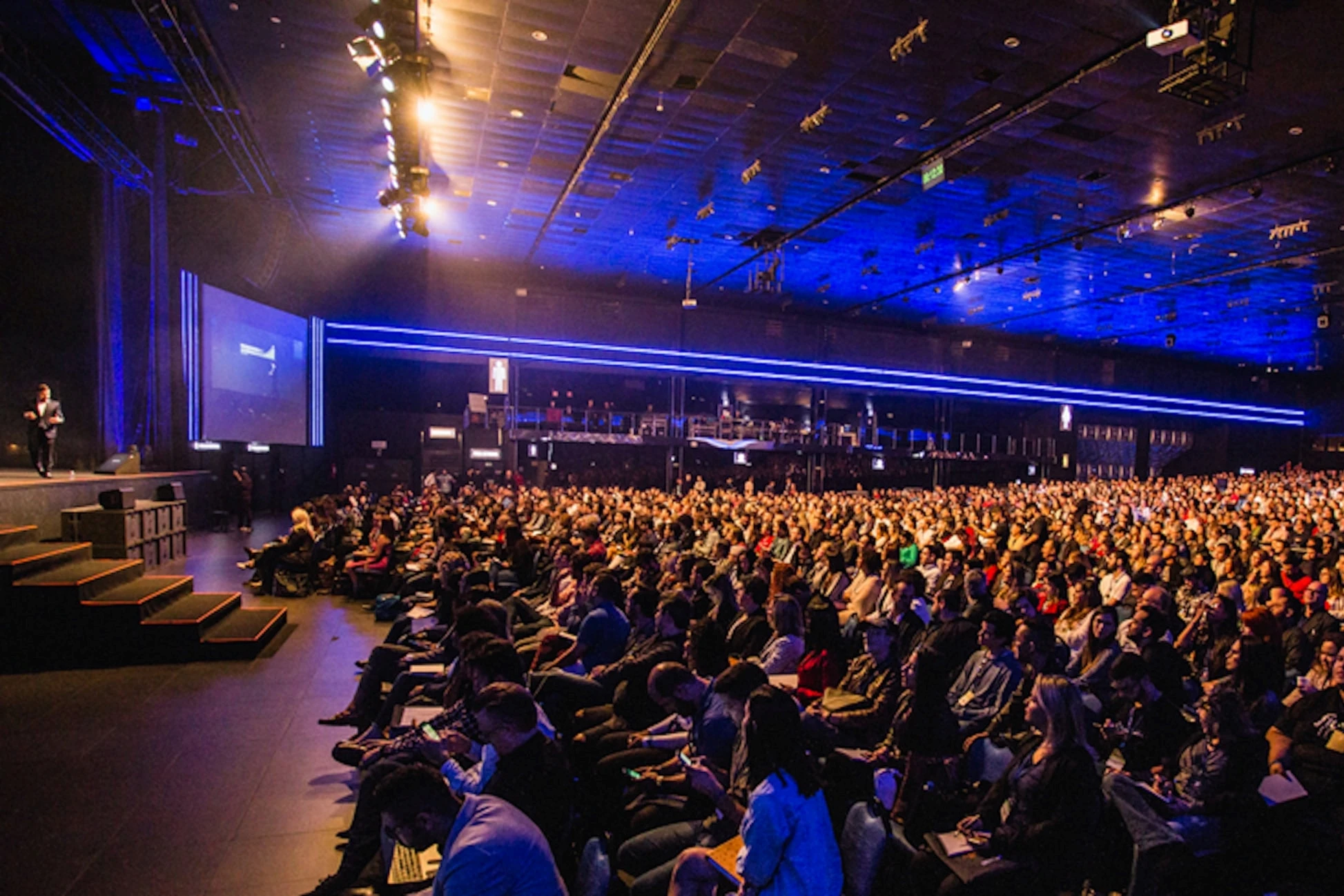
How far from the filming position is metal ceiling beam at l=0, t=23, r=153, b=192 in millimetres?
6789

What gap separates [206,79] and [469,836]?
28.8 feet

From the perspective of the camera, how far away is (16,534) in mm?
5898

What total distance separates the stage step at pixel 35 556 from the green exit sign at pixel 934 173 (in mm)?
9573

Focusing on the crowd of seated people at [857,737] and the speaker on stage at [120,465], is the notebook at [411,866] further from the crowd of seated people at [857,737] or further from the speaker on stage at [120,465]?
the speaker on stage at [120,465]

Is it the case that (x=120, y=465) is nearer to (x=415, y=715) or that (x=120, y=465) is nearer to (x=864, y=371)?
(x=415, y=715)

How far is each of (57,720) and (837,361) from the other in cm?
1945

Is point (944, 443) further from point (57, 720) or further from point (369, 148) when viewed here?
point (57, 720)

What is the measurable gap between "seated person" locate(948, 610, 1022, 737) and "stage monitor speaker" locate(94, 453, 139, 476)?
9.36 metres

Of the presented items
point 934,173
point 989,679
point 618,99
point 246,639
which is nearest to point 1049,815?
point 989,679

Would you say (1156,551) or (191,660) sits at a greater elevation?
(1156,551)

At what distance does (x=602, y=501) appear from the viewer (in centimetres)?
1308

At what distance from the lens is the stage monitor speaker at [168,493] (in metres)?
8.59

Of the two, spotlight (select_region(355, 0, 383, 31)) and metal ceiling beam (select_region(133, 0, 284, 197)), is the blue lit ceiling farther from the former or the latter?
spotlight (select_region(355, 0, 383, 31))

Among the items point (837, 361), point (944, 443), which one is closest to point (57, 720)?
point (837, 361)
